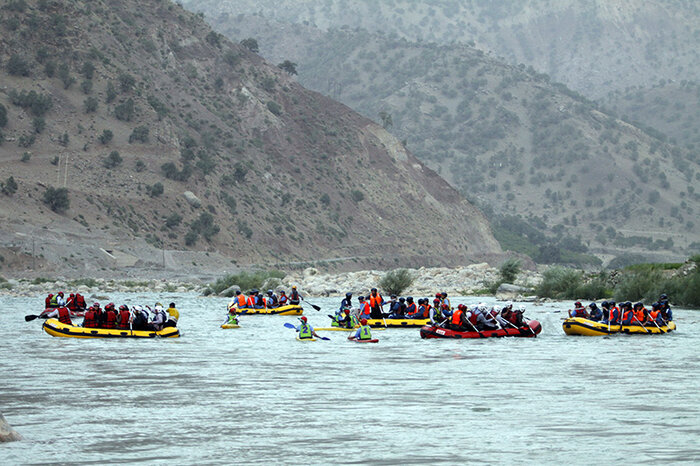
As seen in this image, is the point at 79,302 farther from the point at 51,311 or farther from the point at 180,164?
the point at 180,164

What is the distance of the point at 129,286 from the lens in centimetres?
7100

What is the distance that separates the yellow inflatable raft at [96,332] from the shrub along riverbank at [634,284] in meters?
30.9

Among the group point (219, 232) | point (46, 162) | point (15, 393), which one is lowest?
point (15, 393)

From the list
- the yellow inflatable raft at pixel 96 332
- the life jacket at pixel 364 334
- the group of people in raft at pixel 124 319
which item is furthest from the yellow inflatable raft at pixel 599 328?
the group of people in raft at pixel 124 319

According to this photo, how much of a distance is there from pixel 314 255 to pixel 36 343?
66.2 meters

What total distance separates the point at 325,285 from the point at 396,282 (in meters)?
7.10

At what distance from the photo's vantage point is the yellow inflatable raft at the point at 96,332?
32938mm

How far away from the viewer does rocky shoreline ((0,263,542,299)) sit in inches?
2598

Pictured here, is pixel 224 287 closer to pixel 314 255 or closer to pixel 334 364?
pixel 314 255

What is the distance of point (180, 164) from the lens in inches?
3787

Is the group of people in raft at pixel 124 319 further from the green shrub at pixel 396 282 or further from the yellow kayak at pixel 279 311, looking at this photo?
the green shrub at pixel 396 282

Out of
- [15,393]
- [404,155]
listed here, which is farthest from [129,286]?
[404,155]

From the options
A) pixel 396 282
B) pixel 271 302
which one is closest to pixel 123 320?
pixel 271 302

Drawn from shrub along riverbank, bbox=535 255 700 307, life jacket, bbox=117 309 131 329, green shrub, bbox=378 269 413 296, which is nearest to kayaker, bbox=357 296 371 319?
life jacket, bbox=117 309 131 329
